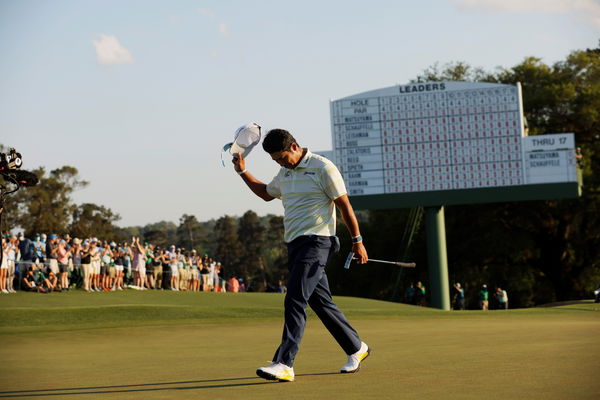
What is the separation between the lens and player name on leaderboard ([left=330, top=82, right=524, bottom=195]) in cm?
3475

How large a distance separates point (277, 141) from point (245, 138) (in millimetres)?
680

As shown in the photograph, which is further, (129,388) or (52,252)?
(52,252)

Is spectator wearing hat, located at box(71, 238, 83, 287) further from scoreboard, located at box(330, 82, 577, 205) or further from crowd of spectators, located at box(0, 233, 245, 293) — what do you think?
scoreboard, located at box(330, 82, 577, 205)

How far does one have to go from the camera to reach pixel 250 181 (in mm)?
8070

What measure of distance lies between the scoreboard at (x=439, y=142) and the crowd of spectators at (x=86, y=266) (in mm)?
8260

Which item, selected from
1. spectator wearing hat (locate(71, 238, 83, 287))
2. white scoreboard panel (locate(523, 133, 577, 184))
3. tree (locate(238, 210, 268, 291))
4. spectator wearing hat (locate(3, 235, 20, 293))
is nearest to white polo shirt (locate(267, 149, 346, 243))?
spectator wearing hat (locate(3, 235, 20, 293))

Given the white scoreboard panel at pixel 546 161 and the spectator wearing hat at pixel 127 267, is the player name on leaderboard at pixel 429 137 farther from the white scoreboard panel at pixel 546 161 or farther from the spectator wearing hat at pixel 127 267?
the spectator wearing hat at pixel 127 267

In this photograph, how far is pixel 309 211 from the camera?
7402mm

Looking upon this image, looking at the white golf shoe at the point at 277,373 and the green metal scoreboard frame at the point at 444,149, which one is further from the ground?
the green metal scoreboard frame at the point at 444,149

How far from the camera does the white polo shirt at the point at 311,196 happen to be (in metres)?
7.38

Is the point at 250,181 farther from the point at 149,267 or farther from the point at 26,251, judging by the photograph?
the point at 149,267

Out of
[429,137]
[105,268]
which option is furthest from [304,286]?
[429,137]

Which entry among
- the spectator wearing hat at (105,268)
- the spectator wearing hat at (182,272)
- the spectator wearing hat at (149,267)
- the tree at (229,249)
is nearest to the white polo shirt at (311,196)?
the spectator wearing hat at (105,268)

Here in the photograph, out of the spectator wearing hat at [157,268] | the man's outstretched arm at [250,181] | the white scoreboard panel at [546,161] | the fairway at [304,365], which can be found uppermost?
the white scoreboard panel at [546,161]
